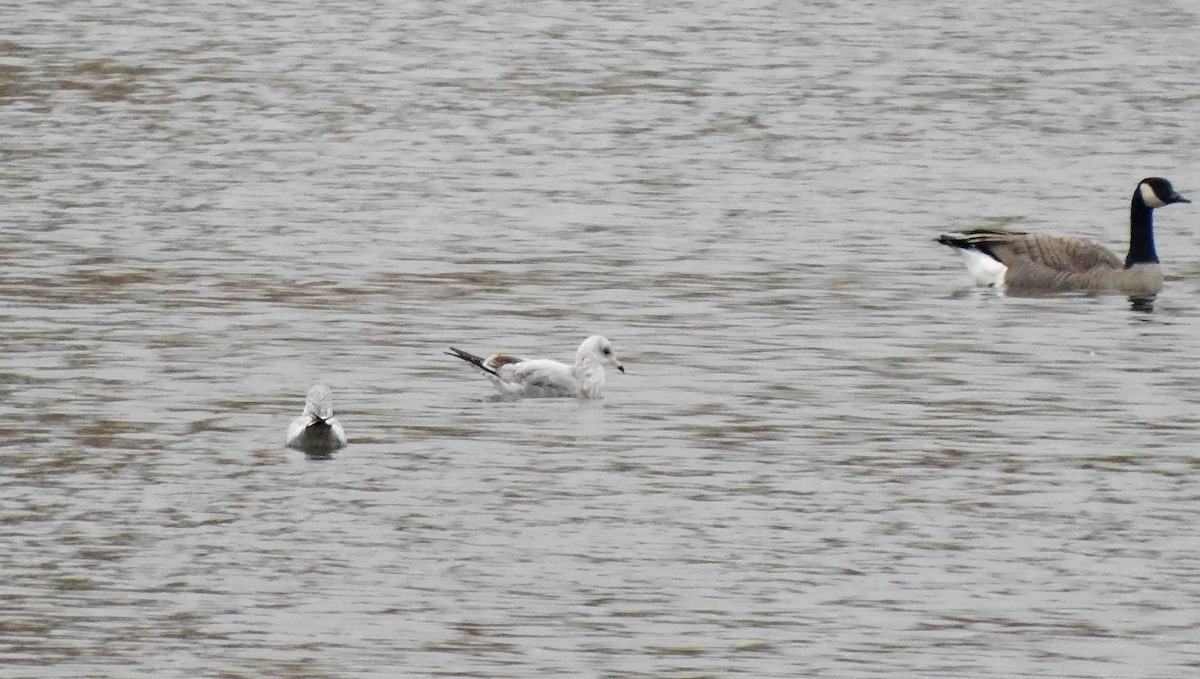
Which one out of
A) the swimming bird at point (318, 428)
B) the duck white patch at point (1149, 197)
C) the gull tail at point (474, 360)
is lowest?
the duck white patch at point (1149, 197)

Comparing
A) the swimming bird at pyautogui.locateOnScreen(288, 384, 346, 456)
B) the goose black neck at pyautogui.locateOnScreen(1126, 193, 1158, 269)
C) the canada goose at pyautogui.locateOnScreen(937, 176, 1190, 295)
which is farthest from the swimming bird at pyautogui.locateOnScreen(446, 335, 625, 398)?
the goose black neck at pyautogui.locateOnScreen(1126, 193, 1158, 269)

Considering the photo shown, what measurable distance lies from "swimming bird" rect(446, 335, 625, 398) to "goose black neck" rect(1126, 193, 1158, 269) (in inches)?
278

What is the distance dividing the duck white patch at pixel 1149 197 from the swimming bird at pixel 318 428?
10636mm

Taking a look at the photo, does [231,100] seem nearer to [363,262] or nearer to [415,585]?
[363,262]

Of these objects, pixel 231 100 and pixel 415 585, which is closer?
pixel 415 585

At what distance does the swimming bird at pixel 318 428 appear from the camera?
49.9 feet

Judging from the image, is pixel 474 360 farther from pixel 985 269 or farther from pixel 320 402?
pixel 985 269

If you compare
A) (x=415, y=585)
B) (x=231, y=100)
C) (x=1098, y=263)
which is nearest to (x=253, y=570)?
(x=415, y=585)

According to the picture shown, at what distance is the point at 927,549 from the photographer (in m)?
13.4

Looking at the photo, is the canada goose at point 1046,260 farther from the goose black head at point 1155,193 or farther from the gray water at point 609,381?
the goose black head at point 1155,193

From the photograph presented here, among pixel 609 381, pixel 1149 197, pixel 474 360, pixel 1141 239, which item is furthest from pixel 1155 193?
pixel 474 360

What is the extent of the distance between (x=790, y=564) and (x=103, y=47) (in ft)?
91.5

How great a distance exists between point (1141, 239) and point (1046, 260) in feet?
3.24

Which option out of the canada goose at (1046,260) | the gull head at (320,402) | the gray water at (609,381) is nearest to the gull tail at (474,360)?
the gray water at (609,381)
